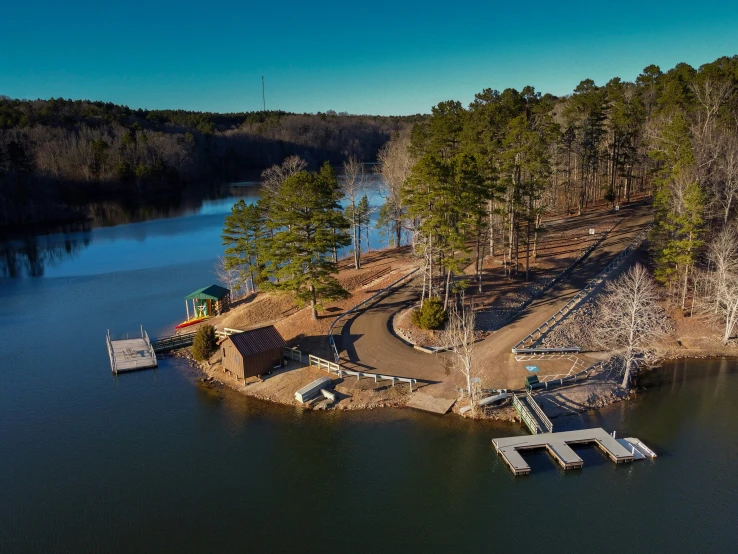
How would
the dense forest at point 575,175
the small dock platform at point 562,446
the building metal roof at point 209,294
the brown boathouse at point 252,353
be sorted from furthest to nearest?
the building metal roof at point 209,294 < the dense forest at point 575,175 < the brown boathouse at point 252,353 < the small dock platform at point 562,446

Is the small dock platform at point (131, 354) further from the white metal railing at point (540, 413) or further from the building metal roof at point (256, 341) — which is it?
the white metal railing at point (540, 413)

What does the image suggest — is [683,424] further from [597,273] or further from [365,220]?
[365,220]

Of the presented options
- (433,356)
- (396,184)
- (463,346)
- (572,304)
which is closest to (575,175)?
(396,184)

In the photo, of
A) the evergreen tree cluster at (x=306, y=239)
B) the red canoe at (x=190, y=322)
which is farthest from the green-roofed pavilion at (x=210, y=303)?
the evergreen tree cluster at (x=306, y=239)

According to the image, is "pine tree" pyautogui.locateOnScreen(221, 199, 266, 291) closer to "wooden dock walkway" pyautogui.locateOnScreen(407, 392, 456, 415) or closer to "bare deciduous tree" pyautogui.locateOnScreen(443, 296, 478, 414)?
"bare deciduous tree" pyautogui.locateOnScreen(443, 296, 478, 414)

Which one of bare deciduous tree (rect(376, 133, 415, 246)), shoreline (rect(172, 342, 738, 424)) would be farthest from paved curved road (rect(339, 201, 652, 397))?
bare deciduous tree (rect(376, 133, 415, 246))

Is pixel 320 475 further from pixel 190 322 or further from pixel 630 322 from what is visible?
pixel 190 322
